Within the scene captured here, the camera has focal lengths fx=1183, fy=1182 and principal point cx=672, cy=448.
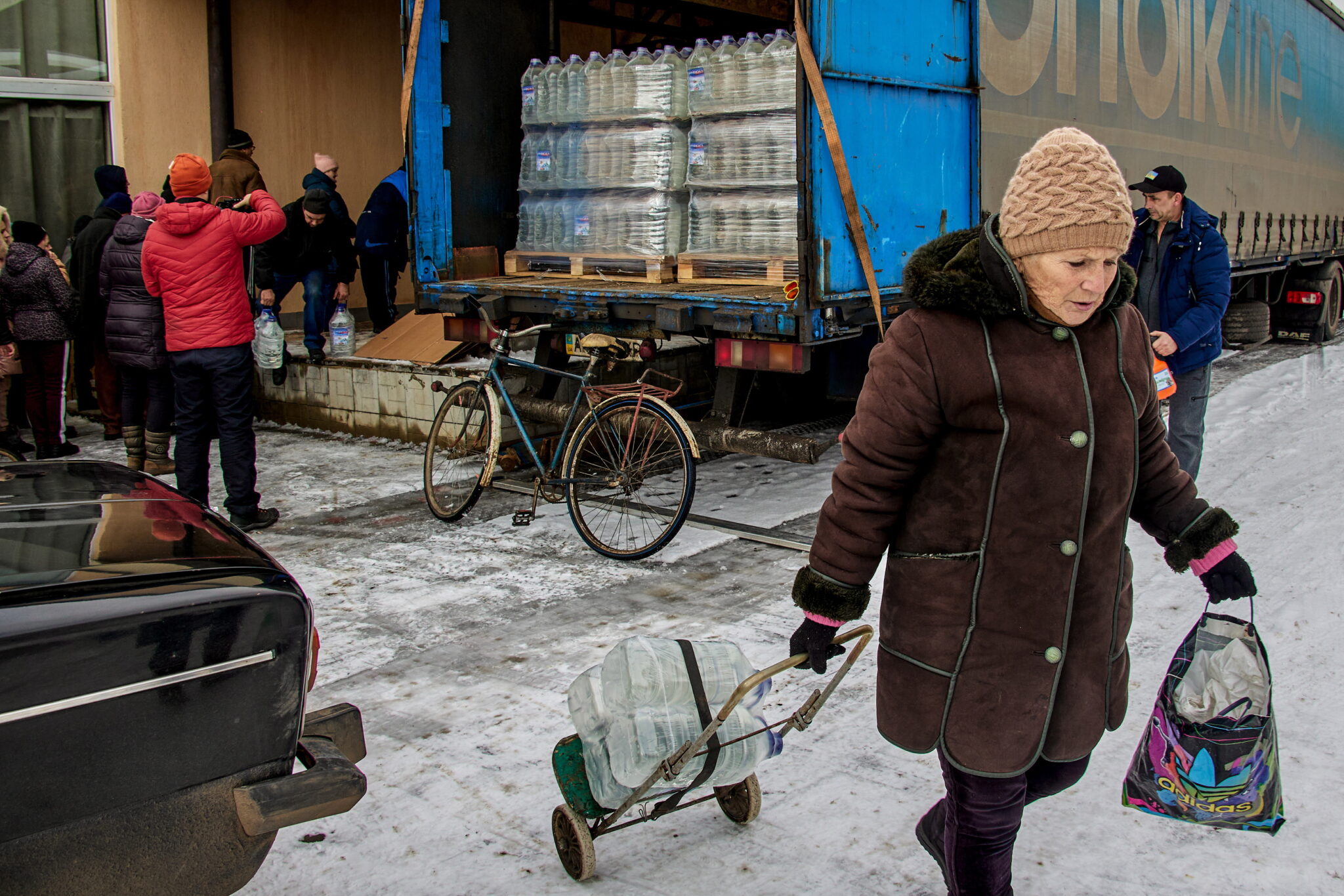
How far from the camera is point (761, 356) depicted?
20.2 ft

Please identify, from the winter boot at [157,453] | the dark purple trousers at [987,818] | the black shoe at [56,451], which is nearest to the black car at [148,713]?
the dark purple trousers at [987,818]

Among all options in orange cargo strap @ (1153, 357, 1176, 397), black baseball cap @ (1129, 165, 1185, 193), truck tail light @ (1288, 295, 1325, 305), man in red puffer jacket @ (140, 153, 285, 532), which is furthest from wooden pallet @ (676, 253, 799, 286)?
truck tail light @ (1288, 295, 1325, 305)

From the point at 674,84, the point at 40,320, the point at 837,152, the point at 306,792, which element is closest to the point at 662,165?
the point at 674,84

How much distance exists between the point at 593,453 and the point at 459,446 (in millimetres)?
1053

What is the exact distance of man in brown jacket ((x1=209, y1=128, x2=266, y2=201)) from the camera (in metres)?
9.79

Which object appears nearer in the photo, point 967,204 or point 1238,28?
point 967,204

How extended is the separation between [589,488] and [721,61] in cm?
260

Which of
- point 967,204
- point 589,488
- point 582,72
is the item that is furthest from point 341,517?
point 967,204

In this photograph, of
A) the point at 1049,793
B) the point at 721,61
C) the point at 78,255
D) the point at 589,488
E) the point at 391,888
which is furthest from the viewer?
the point at 78,255

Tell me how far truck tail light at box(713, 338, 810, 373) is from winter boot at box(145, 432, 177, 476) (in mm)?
3489

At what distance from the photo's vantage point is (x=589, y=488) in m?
6.15

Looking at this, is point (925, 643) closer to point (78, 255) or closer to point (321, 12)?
point (78, 255)

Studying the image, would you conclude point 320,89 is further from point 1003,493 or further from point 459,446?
point 1003,493

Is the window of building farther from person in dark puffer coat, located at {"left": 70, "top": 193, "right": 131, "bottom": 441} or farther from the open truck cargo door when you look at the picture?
the open truck cargo door
